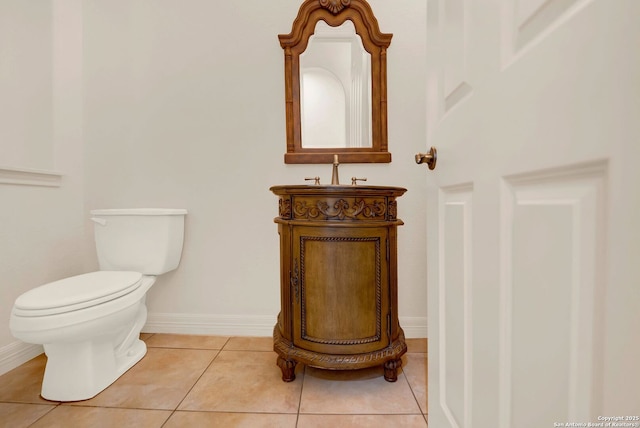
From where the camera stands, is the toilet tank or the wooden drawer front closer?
the wooden drawer front

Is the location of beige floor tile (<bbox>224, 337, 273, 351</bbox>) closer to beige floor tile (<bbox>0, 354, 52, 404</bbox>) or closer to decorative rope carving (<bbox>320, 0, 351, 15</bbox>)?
beige floor tile (<bbox>0, 354, 52, 404</bbox>)

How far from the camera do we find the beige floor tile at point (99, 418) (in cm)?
110

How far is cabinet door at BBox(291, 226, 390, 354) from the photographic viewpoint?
1.24 m

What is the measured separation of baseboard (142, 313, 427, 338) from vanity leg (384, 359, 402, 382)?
49 cm

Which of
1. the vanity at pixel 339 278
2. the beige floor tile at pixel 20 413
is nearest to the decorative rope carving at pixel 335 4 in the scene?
the vanity at pixel 339 278

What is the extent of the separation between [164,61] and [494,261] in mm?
2050

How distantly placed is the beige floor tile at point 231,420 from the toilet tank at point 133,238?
0.77 m

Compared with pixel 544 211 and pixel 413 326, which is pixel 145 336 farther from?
pixel 544 211

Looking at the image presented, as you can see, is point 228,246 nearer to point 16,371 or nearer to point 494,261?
point 16,371

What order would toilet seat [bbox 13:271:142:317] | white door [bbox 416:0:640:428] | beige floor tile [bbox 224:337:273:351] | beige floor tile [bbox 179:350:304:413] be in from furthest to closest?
beige floor tile [bbox 224:337:273:351] < beige floor tile [bbox 179:350:304:413] < toilet seat [bbox 13:271:142:317] < white door [bbox 416:0:640:428]

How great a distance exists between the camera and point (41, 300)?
3.66ft

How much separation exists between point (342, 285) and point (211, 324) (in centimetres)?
104

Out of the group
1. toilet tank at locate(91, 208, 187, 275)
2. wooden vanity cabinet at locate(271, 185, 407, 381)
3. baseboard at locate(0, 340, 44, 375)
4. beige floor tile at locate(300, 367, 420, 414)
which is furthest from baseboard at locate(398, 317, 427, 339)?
baseboard at locate(0, 340, 44, 375)

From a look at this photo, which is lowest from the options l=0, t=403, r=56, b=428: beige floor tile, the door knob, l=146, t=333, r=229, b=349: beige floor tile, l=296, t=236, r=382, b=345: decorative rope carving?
l=146, t=333, r=229, b=349: beige floor tile
